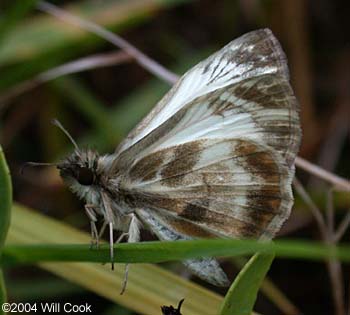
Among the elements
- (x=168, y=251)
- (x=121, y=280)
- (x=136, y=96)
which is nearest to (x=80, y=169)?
(x=121, y=280)

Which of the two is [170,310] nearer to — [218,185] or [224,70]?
[218,185]

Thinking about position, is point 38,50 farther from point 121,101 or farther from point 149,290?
point 149,290

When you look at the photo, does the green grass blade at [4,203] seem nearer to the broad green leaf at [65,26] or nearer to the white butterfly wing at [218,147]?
the white butterfly wing at [218,147]

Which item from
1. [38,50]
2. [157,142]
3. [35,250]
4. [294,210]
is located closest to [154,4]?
[38,50]

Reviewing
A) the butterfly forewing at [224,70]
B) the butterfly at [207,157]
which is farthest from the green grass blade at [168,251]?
the butterfly forewing at [224,70]

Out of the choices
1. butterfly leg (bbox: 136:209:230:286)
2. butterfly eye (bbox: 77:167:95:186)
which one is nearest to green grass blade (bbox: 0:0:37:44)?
butterfly eye (bbox: 77:167:95:186)
